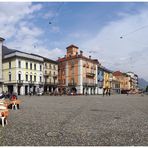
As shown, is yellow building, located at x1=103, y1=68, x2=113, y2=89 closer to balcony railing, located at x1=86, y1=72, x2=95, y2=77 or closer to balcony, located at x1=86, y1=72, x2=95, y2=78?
balcony, located at x1=86, y1=72, x2=95, y2=78

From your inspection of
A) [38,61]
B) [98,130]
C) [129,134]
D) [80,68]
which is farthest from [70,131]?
[80,68]

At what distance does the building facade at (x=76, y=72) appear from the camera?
84625 millimetres

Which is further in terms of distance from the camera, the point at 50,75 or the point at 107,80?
the point at 107,80

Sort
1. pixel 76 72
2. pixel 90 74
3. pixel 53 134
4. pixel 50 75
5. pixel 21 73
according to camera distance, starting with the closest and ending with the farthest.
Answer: pixel 53 134
pixel 21 73
pixel 50 75
pixel 76 72
pixel 90 74

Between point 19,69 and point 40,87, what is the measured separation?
405 inches

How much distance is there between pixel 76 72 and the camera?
85.3 m

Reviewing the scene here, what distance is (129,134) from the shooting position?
29.6 ft

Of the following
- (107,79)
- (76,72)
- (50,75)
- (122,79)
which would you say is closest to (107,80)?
(107,79)

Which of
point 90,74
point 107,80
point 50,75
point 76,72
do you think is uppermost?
point 76,72

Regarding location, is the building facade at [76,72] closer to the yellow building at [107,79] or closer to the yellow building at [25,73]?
the yellow building at [25,73]

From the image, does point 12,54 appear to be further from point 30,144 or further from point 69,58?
point 30,144

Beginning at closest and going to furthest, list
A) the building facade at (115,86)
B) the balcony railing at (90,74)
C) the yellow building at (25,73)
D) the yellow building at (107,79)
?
the yellow building at (25,73), the balcony railing at (90,74), the yellow building at (107,79), the building facade at (115,86)

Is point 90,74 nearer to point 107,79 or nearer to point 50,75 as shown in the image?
point 50,75

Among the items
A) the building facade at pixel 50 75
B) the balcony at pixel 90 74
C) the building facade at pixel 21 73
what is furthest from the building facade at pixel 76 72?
the building facade at pixel 21 73
